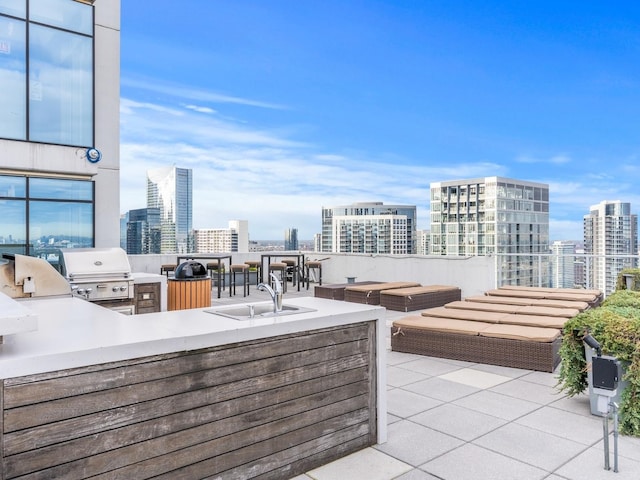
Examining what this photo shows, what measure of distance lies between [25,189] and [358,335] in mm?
8633

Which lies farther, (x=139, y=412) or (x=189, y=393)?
(x=189, y=393)

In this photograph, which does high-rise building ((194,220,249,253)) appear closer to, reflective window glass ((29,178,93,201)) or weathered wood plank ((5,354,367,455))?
reflective window glass ((29,178,93,201))

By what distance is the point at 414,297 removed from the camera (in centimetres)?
823

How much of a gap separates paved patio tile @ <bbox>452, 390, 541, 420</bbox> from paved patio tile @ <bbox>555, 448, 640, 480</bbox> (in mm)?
644

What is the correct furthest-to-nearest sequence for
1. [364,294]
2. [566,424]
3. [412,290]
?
[412,290]
[364,294]
[566,424]

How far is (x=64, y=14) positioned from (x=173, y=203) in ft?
26.9

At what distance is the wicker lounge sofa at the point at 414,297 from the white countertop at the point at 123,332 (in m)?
5.36

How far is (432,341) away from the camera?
5035mm

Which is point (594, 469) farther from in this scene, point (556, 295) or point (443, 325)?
point (556, 295)

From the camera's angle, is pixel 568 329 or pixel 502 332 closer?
pixel 568 329

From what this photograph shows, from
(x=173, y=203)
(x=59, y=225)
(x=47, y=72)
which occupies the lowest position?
(x=59, y=225)

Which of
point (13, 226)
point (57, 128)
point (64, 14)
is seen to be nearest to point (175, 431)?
point (13, 226)

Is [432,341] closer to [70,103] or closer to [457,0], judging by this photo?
[70,103]

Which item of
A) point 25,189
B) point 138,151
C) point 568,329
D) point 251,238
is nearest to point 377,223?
point 251,238
